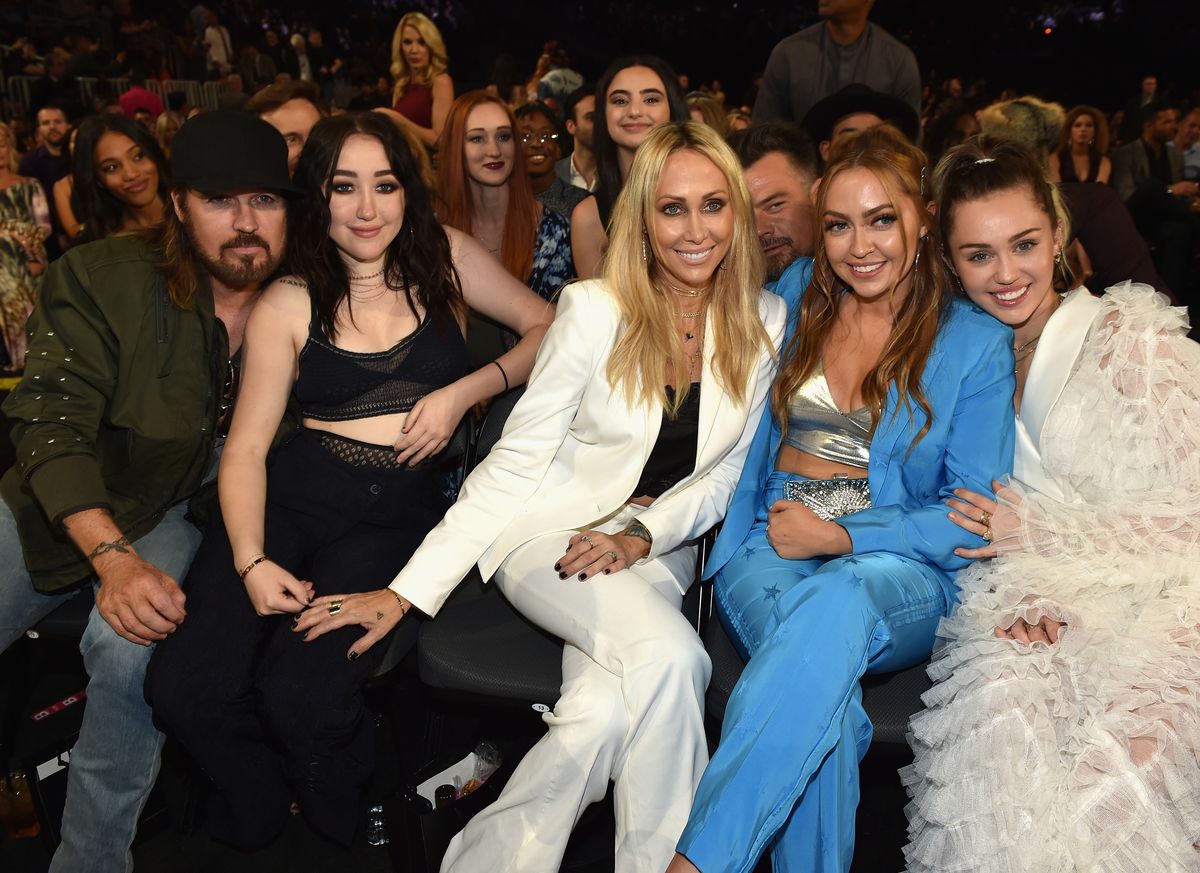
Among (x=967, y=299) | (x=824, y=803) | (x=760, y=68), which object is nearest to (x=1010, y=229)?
(x=967, y=299)

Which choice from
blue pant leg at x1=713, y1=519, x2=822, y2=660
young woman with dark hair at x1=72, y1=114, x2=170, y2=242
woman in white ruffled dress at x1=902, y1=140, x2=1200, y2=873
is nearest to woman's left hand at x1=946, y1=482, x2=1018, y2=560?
woman in white ruffled dress at x1=902, y1=140, x2=1200, y2=873

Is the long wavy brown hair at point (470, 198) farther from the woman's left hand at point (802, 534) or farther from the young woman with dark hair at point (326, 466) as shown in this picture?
the woman's left hand at point (802, 534)

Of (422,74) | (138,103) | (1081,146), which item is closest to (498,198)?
(422,74)

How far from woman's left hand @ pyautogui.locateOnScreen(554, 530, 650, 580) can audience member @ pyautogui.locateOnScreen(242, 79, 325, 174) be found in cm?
209

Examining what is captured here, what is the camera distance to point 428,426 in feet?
8.50

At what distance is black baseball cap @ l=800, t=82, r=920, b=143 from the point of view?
3.86 metres

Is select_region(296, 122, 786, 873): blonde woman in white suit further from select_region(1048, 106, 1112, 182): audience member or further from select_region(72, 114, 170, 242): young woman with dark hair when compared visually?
select_region(1048, 106, 1112, 182): audience member

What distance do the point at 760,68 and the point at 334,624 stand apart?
16.7m

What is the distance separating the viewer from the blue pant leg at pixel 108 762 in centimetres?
232

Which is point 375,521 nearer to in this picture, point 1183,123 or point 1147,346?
point 1147,346

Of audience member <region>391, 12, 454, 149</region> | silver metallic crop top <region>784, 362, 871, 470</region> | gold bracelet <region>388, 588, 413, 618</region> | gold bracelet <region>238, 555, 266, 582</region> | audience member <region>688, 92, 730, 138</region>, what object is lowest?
gold bracelet <region>388, 588, 413, 618</region>

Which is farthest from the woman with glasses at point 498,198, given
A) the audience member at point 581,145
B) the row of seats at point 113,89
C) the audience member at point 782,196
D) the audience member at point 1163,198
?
the row of seats at point 113,89

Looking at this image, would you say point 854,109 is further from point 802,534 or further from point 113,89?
point 113,89

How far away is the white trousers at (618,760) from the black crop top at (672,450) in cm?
51
